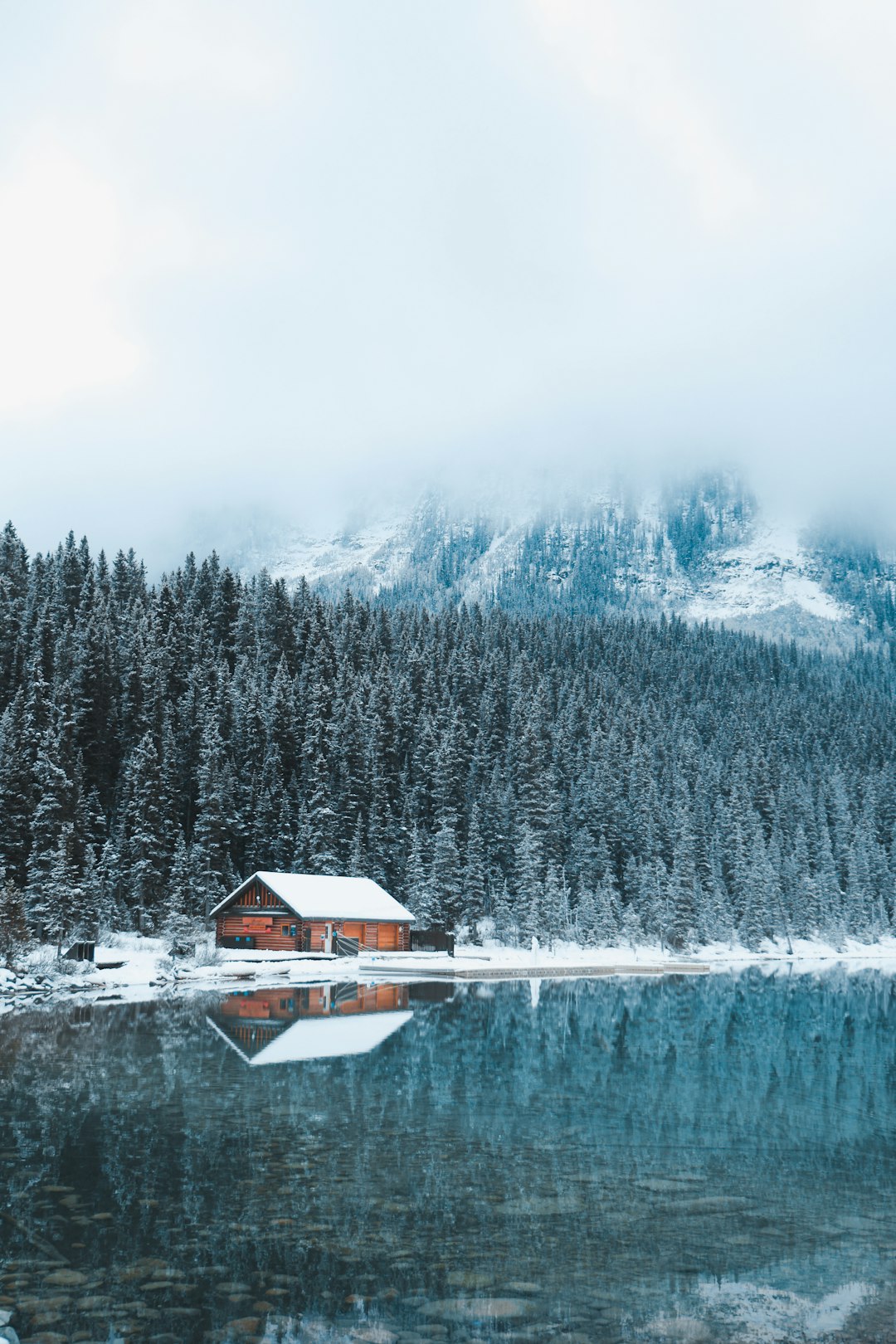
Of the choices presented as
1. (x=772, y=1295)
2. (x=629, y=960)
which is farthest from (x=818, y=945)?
(x=772, y=1295)

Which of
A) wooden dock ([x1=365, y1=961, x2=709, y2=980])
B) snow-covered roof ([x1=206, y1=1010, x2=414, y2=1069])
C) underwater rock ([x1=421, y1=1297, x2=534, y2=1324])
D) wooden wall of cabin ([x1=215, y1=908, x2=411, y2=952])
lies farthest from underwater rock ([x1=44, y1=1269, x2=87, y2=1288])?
wooden wall of cabin ([x1=215, y1=908, x2=411, y2=952])

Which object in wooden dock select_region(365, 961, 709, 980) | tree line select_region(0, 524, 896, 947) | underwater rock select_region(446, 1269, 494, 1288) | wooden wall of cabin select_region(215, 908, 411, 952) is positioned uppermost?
tree line select_region(0, 524, 896, 947)

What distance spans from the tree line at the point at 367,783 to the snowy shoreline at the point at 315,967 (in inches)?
99.3

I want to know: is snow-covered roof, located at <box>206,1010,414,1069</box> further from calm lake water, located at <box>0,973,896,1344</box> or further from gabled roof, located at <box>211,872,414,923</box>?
gabled roof, located at <box>211,872,414,923</box>

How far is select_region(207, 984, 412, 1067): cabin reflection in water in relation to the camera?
31766mm

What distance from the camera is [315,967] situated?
206ft

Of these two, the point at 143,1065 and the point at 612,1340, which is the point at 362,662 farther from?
the point at 612,1340

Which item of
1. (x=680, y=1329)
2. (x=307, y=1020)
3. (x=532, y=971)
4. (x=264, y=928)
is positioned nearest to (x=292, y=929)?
(x=264, y=928)

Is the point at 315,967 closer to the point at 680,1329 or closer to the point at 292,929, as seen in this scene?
the point at 292,929

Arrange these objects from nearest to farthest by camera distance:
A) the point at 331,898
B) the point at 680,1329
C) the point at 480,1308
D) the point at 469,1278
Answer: the point at 680,1329, the point at 480,1308, the point at 469,1278, the point at 331,898

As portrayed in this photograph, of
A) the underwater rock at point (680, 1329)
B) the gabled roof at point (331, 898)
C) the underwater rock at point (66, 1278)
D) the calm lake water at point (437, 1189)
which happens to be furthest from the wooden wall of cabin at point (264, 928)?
the underwater rock at point (680, 1329)

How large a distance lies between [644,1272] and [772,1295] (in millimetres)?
1709

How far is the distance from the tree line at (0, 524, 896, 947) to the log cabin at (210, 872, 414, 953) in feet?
14.8

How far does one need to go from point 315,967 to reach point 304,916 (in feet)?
17.1
